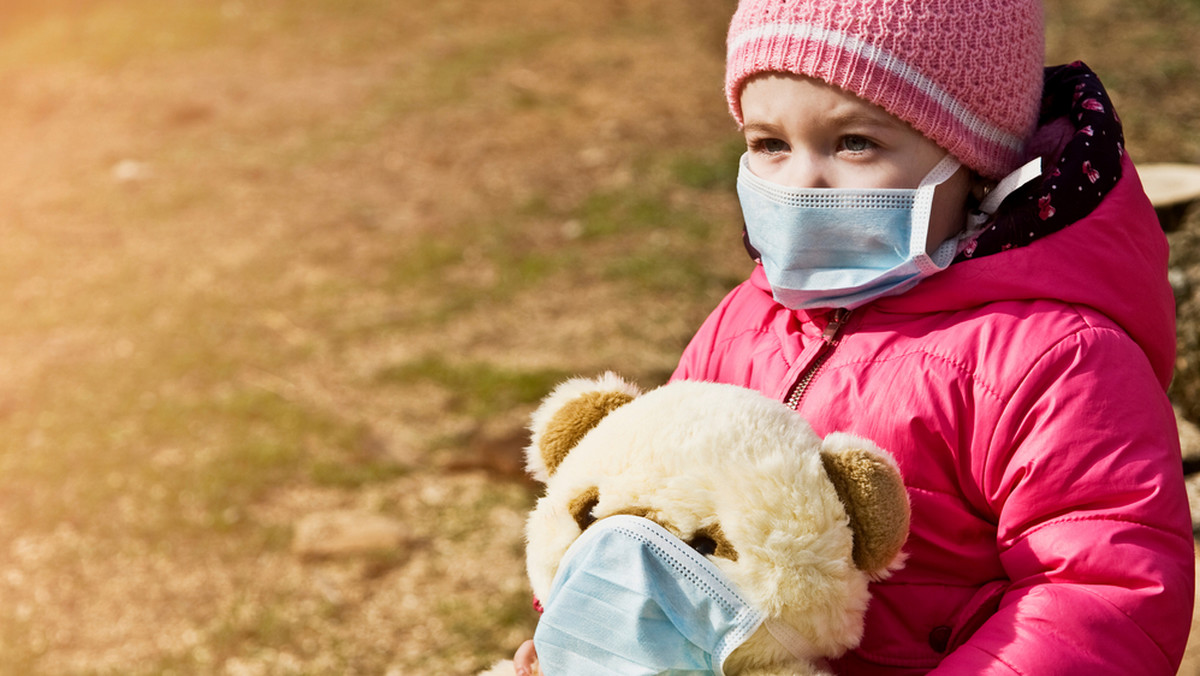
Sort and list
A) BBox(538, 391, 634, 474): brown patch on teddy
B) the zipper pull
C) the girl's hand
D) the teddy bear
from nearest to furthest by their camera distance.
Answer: the teddy bear < BBox(538, 391, 634, 474): brown patch on teddy < the girl's hand < the zipper pull

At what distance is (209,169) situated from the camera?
7.04 meters

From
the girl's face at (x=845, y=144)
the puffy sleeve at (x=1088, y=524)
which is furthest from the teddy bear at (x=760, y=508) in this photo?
the girl's face at (x=845, y=144)

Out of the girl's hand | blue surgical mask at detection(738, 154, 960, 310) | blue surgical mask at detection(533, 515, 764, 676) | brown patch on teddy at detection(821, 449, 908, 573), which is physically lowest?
the girl's hand

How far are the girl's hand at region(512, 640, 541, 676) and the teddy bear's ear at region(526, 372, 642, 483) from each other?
11.8 inches

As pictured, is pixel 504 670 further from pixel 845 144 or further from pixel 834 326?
pixel 845 144

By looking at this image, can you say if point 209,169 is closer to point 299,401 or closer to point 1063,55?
point 299,401

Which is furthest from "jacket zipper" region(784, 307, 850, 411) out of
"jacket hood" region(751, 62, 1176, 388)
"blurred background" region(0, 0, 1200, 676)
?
"blurred background" region(0, 0, 1200, 676)

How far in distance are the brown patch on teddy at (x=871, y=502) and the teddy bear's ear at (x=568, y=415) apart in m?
0.35

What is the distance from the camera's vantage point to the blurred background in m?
3.55

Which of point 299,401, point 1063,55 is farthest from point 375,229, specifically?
point 1063,55

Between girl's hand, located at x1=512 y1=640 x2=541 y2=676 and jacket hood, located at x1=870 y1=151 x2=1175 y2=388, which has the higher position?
jacket hood, located at x1=870 y1=151 x2=1175 y2=388

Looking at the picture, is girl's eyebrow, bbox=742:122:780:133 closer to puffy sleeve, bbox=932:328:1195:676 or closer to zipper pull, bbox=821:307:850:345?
zipper pull, bbox=821:307:850:345

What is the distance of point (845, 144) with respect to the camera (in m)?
1.73

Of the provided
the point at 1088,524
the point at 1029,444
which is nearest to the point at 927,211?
the point at 1029,444
